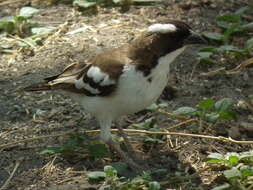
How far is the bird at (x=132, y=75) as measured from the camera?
534 centimetres

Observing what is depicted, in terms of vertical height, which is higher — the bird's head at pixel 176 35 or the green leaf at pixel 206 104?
the bird's head at pixel 176 35

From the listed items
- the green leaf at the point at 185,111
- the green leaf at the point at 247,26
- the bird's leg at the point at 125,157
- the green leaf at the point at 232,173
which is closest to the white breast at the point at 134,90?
the bird's leg at the point at 125,157

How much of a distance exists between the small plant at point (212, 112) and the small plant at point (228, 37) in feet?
3.53

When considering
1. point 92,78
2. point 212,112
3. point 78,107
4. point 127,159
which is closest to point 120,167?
point 127,159

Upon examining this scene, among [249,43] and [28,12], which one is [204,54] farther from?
[28,12]

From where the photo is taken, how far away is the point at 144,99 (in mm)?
5336

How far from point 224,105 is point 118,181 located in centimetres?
123

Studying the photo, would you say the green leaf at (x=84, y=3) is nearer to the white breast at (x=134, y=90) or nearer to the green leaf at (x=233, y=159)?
the white breast at (x=134, y=90)

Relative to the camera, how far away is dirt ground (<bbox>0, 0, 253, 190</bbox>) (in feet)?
18.0

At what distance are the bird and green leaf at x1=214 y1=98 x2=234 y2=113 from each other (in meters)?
0.59

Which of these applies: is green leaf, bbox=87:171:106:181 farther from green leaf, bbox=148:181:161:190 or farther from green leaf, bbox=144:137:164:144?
green leaf, bbox=144:137:164:144

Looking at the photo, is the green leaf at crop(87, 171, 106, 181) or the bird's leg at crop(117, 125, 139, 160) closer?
the green leaf at crop(87, 171, 106, 181)

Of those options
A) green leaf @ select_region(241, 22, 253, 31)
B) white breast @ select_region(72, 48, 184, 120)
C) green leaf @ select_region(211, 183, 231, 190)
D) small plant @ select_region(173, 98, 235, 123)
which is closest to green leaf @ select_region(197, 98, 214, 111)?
small plant @ select_region(173, 98, 235, 123)

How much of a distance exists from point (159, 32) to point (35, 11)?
2.68 m
